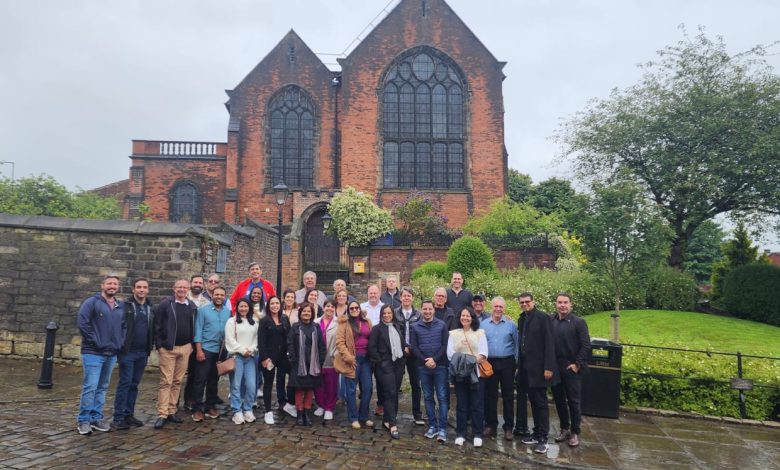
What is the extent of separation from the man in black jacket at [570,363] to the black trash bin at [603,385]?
49.8 inches

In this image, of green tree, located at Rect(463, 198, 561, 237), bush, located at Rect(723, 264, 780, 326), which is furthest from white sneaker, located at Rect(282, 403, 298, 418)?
bush, located at Rect(723, 264, 780, 326)

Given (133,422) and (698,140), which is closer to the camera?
(133,422)

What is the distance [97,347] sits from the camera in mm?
5855

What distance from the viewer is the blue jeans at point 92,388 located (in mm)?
5789

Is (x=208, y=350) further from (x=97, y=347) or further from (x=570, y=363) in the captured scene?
(x=570, y=363)

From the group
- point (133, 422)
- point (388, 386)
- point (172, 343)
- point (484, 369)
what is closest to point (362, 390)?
point (388, 386)

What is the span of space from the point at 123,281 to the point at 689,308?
60.5ft

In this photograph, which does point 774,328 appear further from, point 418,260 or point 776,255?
point 776,255

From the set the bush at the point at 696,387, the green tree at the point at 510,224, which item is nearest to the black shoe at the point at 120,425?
the bush at the point at 696,387

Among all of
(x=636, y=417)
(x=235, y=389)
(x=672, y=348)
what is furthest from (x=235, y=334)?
(x=672, y=348)

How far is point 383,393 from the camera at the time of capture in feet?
21.5

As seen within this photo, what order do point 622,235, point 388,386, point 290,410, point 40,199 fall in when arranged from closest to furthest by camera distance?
point 388,386 → point 290,410 → point 622,235 → point 40,199

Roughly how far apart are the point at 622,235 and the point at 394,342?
9.11 metres

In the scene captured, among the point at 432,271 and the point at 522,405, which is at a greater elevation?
the point at 432,271
